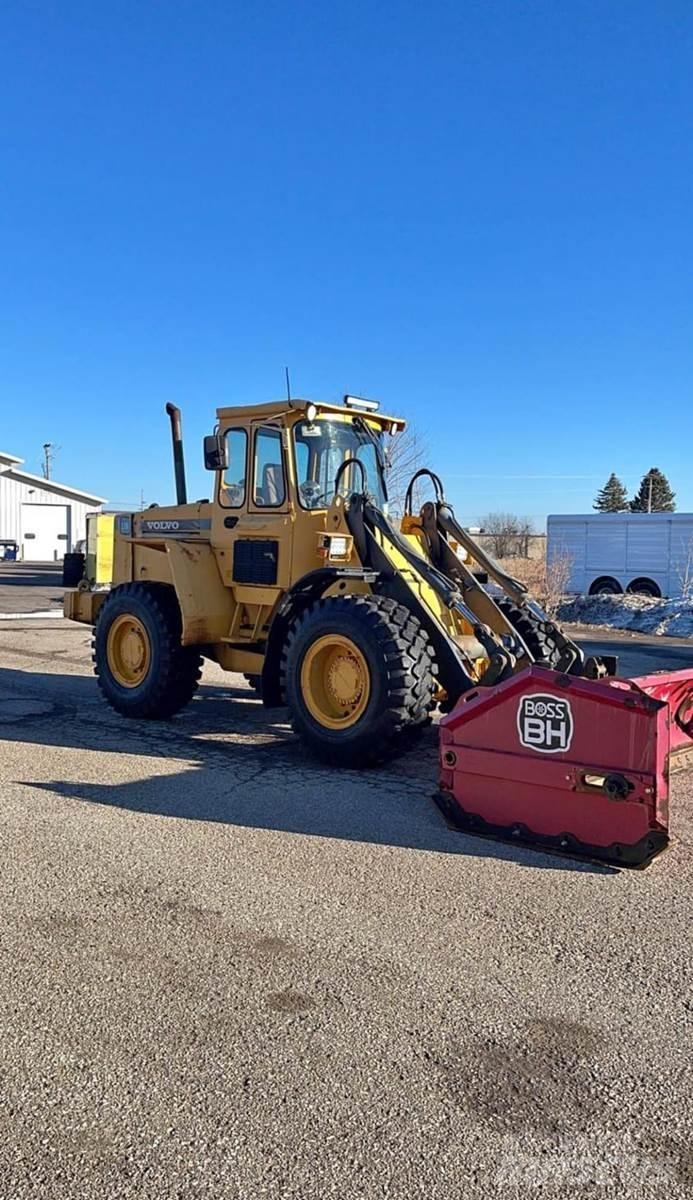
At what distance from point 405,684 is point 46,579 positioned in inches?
1114

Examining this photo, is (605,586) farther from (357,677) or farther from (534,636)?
(357,677)

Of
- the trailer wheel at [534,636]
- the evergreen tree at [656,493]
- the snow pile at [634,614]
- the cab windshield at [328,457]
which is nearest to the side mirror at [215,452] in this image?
the cab windshield at [328,457]

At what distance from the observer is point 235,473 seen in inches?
346

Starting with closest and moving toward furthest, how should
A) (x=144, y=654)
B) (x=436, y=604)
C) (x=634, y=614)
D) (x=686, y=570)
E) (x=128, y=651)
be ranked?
(x=436, y=604) < (x=144, y=654) < (x=128, y=651) < (x=634, y=614) < (x=686, y=570)

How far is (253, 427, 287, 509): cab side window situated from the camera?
841cm

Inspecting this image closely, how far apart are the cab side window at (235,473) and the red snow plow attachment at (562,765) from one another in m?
3.73

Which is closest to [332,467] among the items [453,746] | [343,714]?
[343,714]

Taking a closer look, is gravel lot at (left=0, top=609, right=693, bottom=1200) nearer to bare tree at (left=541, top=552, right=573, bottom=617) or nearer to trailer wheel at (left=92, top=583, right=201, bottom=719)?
trailer wheel at (left=92, top=583, right=201, bottom=719)

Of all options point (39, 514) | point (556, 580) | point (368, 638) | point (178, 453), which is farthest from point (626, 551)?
point (39, 514)

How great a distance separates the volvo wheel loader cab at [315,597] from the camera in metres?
6.98

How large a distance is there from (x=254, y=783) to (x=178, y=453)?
4.67 meters

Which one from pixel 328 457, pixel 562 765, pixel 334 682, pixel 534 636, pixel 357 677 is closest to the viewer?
pixel 562 765

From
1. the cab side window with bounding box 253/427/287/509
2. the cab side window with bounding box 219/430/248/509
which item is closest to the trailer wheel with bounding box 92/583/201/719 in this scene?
the cab side window with bounding box 219/430/248/509

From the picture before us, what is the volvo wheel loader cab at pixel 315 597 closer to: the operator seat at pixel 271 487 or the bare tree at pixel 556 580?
the operator seat at pixel 271 487
